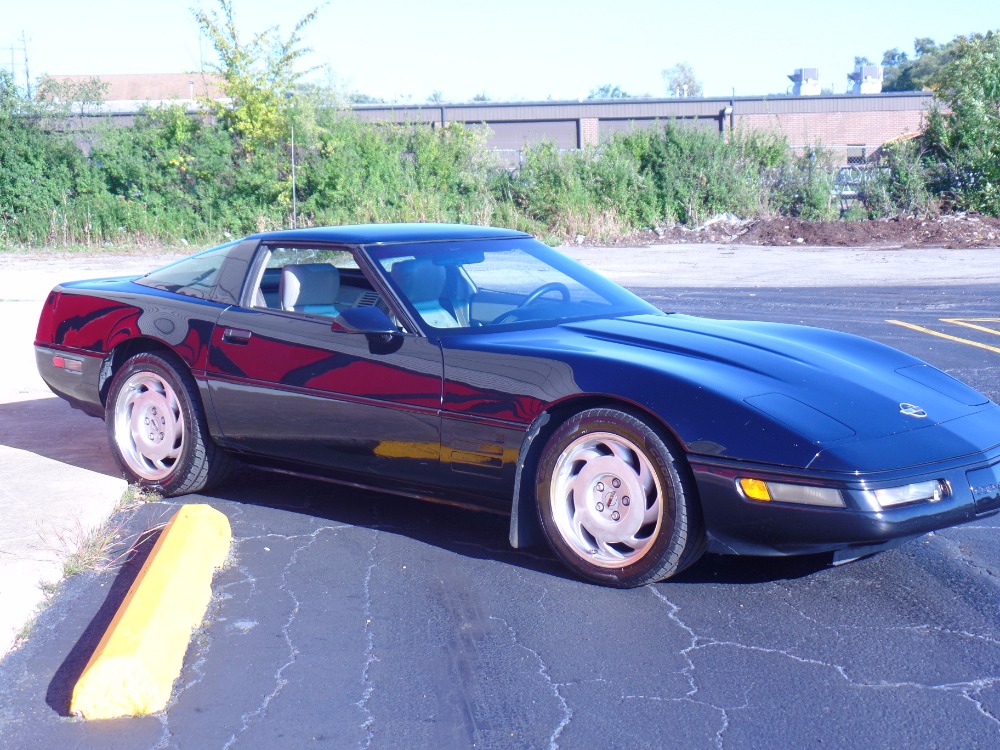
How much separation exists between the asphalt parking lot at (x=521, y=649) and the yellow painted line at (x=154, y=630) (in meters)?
0.06

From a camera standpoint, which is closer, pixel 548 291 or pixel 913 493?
pixel 913 493

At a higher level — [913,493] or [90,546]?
[913,493]

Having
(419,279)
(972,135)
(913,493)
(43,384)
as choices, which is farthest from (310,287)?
(972,135)

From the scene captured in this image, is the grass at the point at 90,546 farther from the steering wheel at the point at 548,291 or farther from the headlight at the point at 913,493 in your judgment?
the headlight at the point at 913,493

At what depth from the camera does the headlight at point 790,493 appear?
11.4 ft

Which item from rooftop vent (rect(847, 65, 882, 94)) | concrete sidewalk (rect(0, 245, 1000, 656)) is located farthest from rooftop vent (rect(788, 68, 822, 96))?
concrete sidewalk (rect(0, 245, 1000, 656))

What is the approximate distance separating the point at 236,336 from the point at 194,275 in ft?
2.07

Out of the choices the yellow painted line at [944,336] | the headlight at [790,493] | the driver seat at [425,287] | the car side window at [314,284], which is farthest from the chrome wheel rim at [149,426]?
the yellow painted line at [944,336]

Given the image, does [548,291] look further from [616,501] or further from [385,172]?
[385,172]

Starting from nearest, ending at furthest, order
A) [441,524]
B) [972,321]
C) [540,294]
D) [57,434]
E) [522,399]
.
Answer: [522,399], [441,524], [540,294], [57,434], [972,321]

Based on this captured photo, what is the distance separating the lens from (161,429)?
5.41m

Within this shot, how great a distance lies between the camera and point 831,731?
2906mm

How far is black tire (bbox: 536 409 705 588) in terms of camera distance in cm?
378

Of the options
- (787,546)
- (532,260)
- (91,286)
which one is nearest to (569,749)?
(787,546)
